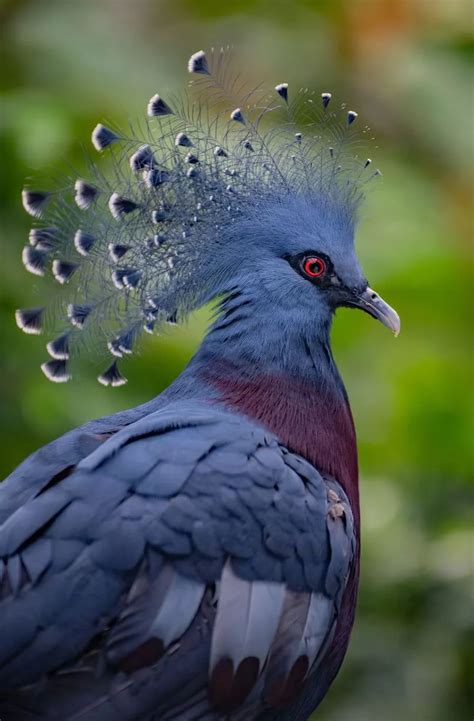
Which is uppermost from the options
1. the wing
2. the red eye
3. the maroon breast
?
the red eye

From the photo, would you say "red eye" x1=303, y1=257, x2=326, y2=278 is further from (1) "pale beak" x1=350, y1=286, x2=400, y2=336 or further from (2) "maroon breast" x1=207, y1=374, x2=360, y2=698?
(2) "maroon breast" x1=207, y1=374, x2=360, y2=698

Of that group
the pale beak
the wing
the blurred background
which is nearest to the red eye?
the pale beak

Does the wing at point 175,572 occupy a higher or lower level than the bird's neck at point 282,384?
lower

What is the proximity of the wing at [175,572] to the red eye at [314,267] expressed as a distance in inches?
20.0

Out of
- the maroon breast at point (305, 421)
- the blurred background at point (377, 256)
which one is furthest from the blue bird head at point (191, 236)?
the blurred background at point (377, 256)

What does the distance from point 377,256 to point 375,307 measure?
187 centimetres

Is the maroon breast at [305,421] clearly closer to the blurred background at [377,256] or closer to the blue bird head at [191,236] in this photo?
the blue bird head at [191,236]

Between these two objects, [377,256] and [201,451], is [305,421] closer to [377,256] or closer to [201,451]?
[201,451]

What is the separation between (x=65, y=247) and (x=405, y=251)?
2281 millimetres

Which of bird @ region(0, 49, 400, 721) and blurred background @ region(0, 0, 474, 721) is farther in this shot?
blurred background @ region(0, 0, 474, 721)

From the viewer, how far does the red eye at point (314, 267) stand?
2762mm

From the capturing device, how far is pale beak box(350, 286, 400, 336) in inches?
111

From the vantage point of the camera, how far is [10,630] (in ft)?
7.28

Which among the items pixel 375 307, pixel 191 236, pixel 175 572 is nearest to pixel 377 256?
pixel 375 307
